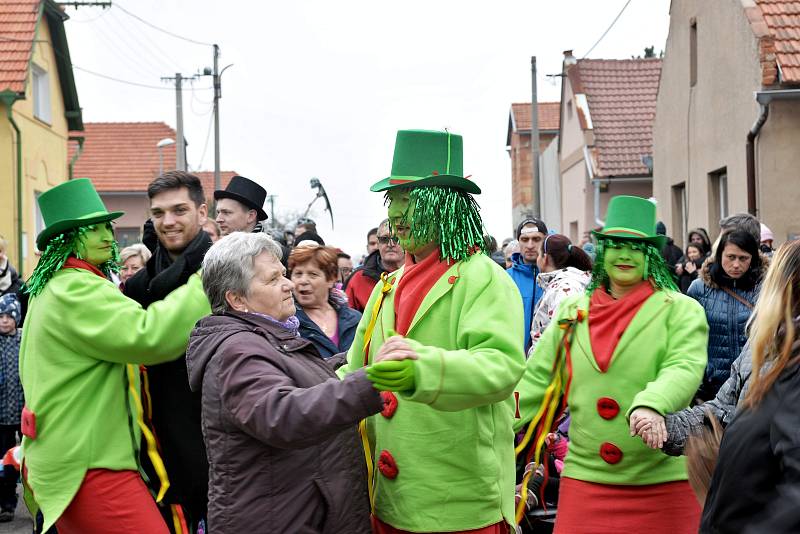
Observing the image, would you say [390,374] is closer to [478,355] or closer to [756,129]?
[478,355]

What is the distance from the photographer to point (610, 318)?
4.73m

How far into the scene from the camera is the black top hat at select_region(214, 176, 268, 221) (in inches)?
226

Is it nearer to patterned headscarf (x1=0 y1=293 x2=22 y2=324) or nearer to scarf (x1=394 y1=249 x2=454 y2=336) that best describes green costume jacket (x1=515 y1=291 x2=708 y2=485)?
scarf (x1=394 y1=249 x2=454 y2=336)

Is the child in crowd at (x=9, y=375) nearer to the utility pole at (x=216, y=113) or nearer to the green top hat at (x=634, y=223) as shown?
the green top hat at (x=634, y=223)

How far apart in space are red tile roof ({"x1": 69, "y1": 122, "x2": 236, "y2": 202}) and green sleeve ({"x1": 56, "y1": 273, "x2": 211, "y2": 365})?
33.4m

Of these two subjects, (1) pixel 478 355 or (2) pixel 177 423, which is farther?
(2) pixel 177 423

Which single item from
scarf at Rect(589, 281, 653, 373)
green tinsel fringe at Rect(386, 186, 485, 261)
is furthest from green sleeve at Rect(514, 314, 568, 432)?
green tinsel fringe at Rect(386, 186, 485, 261)

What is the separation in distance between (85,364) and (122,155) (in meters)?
36.2

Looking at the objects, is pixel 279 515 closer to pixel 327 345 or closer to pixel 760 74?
pixel 327 345

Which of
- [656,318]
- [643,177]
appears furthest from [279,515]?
[643,177]

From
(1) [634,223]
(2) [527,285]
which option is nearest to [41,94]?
(2) [527,285]

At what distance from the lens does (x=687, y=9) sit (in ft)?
56.3

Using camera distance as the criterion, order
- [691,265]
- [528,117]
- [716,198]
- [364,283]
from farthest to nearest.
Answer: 1. [528,117]
2. [716,198]
3. [691,265]
4. [364,283]

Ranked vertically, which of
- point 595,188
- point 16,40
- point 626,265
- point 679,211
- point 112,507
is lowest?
point 112,507
